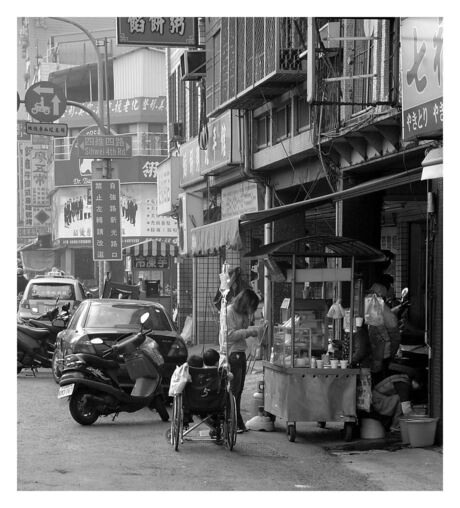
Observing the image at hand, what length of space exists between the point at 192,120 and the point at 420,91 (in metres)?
16.8

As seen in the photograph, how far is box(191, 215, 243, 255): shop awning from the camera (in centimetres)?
1233

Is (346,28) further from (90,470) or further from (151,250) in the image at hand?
(151,250)

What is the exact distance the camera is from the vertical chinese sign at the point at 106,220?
90.8ft

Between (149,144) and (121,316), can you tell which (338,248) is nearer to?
(121,316)

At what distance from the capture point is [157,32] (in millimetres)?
Result: 19734

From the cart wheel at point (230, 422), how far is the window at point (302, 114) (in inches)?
273

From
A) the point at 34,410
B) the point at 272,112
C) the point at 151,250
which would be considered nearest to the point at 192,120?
the point at 151,250

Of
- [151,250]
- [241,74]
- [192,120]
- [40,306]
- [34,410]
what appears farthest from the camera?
[151,250]

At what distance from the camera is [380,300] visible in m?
11.7

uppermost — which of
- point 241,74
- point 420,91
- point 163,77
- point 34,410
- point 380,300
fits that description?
point 163,77

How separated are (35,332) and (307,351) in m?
7.76

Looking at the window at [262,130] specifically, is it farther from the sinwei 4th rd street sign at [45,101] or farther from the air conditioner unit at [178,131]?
the air conditioner unit at [178,131]

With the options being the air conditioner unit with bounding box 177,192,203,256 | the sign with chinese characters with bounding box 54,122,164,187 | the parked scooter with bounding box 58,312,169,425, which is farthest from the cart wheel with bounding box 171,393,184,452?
the sign with chinese characters with bounding box 54,122,164,187

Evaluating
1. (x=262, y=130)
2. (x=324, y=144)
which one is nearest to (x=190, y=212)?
(x=262, y=130)
